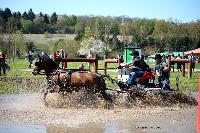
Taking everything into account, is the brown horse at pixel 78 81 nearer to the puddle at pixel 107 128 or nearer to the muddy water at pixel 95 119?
the muddy water at pixel 95 119

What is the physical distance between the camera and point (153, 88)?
14836 millimetres

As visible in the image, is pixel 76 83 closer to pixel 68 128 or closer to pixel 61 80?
pixel 61 80

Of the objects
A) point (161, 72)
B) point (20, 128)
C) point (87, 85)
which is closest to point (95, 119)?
point (20, 128)

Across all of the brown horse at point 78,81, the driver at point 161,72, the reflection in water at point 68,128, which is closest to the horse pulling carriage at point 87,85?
the brown horse at point 78,81

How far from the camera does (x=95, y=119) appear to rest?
1191 cm

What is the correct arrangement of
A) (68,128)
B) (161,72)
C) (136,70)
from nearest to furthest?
(68,128) → (136,70) → (161,72)

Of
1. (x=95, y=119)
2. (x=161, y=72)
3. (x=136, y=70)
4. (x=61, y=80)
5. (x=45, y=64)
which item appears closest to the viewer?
(x=95, y=119)

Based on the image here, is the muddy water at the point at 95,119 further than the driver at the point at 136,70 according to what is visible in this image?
No

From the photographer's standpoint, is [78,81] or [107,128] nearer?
[107,128]

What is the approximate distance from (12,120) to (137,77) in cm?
503

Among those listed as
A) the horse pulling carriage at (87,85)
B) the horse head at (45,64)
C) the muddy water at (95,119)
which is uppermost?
the horse head at (45,64)

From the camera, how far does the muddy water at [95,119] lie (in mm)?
10547

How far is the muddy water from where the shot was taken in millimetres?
10547

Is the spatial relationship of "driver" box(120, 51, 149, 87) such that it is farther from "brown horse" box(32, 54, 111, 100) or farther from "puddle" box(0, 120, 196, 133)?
"puddle" box(0, 120, 196, 133)
